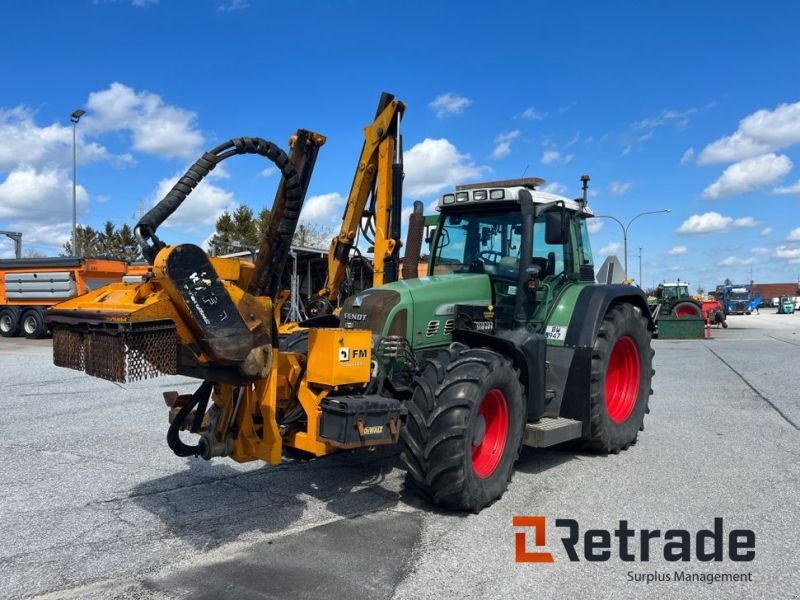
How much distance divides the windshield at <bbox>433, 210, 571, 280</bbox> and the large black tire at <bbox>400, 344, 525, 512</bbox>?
1.50 m

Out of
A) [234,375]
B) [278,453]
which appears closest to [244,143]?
[234,375]

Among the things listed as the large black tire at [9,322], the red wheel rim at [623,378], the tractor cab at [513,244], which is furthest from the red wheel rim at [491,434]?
the large black tire at [9,322]

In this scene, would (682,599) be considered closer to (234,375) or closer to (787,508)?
(787,508)

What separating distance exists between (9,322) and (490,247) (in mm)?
22291

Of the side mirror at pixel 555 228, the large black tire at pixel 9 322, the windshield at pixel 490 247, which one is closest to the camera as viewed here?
the side mirror at pixel 555 228

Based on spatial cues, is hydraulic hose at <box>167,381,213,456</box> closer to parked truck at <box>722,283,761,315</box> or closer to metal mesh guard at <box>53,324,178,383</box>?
metal mesh guard at <box>53,324,178,383</box>

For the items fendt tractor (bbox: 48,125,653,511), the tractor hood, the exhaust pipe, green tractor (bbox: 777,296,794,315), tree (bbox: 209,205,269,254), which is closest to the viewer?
fendt tractor (bbox: 48,125,653,511)

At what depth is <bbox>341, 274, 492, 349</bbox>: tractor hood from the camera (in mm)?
5168

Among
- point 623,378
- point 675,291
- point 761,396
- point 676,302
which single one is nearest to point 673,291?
point 675,291

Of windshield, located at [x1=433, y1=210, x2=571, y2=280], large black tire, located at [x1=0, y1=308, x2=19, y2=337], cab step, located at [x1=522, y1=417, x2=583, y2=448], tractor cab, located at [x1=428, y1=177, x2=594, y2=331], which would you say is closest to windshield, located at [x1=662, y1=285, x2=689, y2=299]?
tractor cab, located at [x1=428, y1=177, x2=594, y2=331]

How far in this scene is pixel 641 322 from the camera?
7.11 m

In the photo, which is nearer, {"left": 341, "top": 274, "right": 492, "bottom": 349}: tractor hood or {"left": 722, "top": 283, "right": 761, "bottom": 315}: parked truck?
{"left": 341, "top": 274, "right": 492, "bottom": 349}: tractor hood

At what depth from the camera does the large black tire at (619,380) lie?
20.0 ft

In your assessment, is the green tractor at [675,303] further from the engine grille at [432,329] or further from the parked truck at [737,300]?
the parked truck at [737,300]
